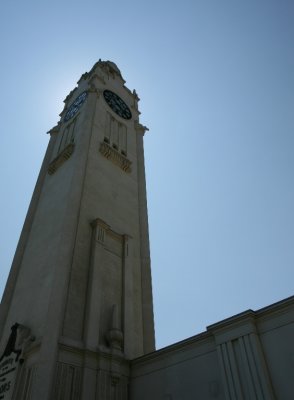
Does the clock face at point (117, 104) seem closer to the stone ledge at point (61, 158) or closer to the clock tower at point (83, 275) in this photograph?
the clock tower at point (83, 275)

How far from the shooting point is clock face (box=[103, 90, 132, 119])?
113ft

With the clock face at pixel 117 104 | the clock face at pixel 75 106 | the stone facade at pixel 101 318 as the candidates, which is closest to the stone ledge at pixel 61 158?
the stone facade at pixel 101 318

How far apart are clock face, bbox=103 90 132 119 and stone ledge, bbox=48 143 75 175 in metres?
8.33

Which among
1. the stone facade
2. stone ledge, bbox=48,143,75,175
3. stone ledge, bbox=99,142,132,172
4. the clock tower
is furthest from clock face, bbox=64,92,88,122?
stone ledge, bbox=99,142,132,172

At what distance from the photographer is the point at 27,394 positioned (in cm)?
1441

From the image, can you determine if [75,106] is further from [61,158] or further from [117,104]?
[61,158]

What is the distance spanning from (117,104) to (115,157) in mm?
9599

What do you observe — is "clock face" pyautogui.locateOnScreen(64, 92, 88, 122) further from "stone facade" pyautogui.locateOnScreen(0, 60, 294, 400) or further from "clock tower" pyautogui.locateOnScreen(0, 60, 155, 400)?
"stone facade" pyautogui.locateOnScreen(0, 60, 294, 400)

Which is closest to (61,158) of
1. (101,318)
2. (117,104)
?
(117,104)

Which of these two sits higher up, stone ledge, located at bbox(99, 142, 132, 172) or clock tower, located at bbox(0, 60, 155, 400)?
stone ledge, located at bbox(99, 142, 132, 172)

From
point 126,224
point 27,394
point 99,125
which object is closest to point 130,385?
point 27,394

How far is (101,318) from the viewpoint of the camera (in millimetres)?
18000

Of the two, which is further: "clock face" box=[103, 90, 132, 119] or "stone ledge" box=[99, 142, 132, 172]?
"clock face" box=[103, 90, 132, 119]

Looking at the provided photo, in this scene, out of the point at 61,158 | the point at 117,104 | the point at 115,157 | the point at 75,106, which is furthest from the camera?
the point at 117,104
